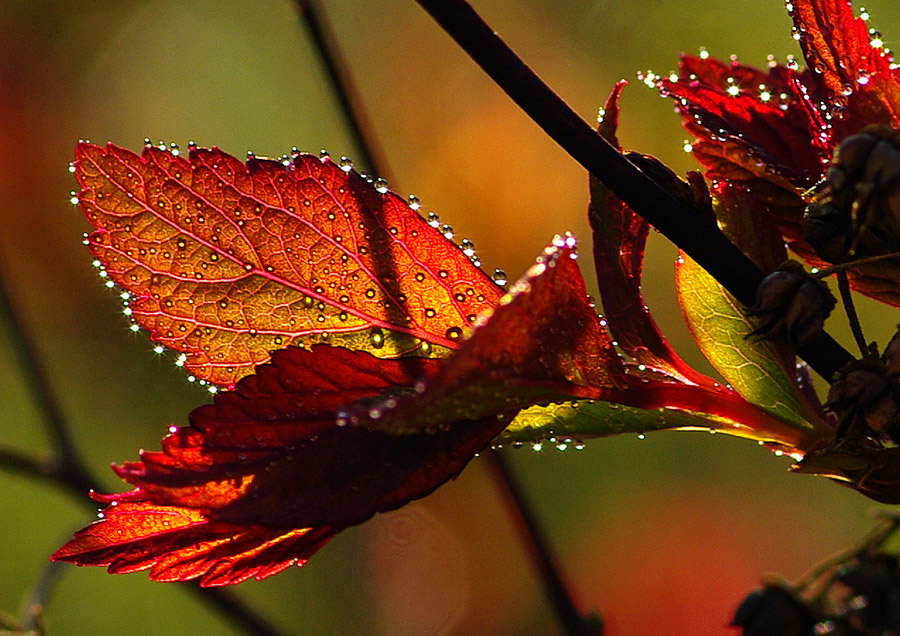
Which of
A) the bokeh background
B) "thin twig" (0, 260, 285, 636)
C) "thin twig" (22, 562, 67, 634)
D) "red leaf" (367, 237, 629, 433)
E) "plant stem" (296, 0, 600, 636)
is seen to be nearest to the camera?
"red leaf" (367, 237, 629, 433)

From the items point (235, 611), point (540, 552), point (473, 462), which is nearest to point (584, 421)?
point (540, 552)

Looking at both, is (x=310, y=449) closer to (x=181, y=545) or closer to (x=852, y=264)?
(x=181, y=545)

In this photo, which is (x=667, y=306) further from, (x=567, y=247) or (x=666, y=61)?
(x=567, y=247)

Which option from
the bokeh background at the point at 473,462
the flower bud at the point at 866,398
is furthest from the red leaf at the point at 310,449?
the bokeh background at the point at 473,462

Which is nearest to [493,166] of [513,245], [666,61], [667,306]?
[513,245]

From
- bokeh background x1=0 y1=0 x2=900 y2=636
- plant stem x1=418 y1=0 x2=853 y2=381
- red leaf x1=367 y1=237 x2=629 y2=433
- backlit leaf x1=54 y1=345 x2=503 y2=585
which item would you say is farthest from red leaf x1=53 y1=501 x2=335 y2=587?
bokeh background x1=0 y1=0 x2=900 y2=636

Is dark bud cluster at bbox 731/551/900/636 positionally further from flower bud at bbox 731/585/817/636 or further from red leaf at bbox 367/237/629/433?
red leaf at bbox 367/237/629/433
